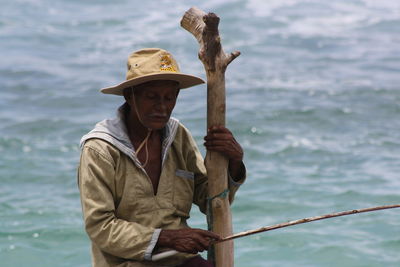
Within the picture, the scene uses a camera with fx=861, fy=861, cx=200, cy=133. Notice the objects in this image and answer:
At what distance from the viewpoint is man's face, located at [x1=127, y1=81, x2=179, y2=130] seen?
3.04 m

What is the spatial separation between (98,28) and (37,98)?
463 cm

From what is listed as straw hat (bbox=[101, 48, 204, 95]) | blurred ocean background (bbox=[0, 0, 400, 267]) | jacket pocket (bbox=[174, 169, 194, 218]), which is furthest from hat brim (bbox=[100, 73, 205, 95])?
blurred ocean background (bbox=[0, 0, 400, 267])

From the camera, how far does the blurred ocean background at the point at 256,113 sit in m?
6.38

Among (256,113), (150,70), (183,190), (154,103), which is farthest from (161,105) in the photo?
(256,113)

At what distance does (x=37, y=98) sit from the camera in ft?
32.6

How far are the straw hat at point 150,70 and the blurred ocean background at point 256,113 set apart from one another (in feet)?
9.96

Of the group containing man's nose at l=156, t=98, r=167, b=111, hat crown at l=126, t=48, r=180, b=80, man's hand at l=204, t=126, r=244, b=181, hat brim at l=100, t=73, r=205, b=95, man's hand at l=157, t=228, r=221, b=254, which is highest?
hat crown at l=126, t=48, r=180, b=80

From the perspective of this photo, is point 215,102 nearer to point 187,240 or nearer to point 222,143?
point 222,143

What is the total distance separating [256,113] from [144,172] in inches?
245

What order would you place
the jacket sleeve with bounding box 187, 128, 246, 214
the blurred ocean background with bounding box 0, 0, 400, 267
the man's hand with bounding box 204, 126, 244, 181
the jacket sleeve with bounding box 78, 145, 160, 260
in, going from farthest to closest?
1. the blurred ocean background with bounding box 0, 0, 400, 267
2. the jacket sleeve with bounding box 187, 128, 246, 214
3. the man's hand with bounding box 204, 126, 244, 181
4. the jacket sleeve with bounding box 78, 145, 160, 260

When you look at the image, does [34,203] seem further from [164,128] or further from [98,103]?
[164,128]

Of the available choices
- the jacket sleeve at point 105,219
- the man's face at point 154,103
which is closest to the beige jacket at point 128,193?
the jacket sleeve at point 105,219

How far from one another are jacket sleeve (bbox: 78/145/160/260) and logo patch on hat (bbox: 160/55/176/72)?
37 centimetres

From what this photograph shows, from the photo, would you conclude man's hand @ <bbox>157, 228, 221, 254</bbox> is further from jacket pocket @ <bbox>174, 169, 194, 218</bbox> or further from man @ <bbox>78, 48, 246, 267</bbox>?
jacket pocket @ <bbox>174, 169, 194, 218</bbox>
